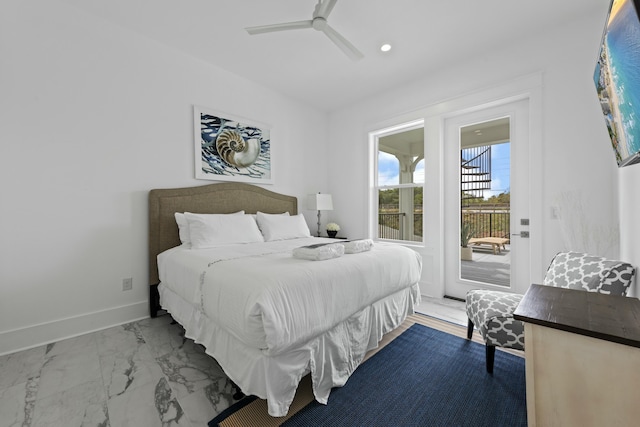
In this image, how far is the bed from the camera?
136 centimetres

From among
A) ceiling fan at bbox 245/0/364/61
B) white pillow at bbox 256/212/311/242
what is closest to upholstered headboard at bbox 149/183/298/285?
white pillow at bbox 256/212/311/242

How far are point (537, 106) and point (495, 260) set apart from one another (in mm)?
1623

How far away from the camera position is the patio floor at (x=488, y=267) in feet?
9.67

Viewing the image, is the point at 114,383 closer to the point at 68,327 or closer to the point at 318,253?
the point at 68,327

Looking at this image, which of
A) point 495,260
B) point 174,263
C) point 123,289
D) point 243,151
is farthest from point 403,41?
point 123,289

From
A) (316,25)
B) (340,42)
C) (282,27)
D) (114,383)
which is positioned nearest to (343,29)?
(340,42)

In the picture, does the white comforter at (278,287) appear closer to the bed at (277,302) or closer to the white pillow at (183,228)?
the bed at (277,302)

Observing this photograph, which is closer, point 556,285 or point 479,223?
point 556,285

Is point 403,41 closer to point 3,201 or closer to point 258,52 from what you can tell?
point 258,52

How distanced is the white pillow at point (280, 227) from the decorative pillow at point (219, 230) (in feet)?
0.51

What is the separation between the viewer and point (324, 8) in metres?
2.03

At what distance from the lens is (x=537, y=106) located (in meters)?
2.59

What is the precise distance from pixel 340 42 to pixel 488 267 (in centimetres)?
284

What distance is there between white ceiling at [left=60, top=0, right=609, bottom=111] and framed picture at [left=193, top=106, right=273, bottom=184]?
0.64 metres
